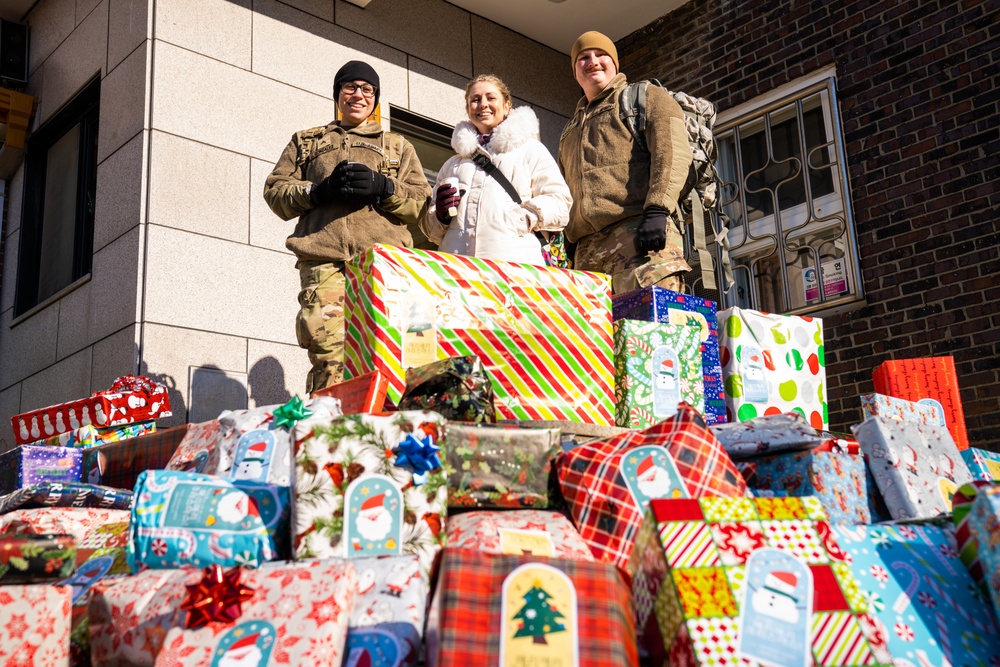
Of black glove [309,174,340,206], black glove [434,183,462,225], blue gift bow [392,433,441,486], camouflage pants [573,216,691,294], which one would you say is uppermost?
black glove [309,174,340,206]

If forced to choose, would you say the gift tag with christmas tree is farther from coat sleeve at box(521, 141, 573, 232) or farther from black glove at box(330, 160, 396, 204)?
black glove at box(330, 160, 396, 204)

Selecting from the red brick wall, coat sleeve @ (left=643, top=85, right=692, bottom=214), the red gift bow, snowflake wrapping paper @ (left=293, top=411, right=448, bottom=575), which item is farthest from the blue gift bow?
the red brick wall

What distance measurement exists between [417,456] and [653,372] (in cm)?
175

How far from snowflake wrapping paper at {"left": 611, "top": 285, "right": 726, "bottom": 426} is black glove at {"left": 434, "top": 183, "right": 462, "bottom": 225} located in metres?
0.91

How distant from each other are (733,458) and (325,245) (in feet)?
7.59

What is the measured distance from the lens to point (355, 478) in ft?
8.55

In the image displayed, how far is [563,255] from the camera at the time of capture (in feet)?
16.2

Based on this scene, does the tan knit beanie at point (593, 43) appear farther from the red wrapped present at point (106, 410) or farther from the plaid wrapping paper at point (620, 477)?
the red wrapped present at point (106, 410)

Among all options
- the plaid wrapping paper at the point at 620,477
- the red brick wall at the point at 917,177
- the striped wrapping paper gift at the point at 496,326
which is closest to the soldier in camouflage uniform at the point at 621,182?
the striped wrapping paper gift at the point at 496,326

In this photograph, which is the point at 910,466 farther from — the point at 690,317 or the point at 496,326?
the point at 496,326

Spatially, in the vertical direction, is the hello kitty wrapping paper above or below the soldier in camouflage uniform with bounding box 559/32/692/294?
below

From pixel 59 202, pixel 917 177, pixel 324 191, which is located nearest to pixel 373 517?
pixel 324 191

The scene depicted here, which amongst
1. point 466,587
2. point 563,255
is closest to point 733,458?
point 466,587

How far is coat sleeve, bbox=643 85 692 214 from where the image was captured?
4.57 meters
